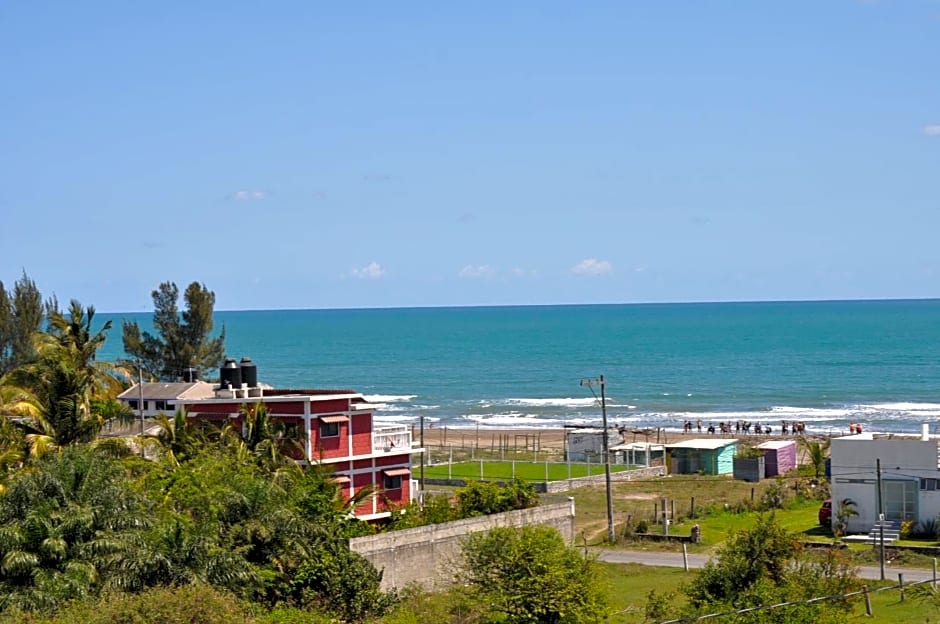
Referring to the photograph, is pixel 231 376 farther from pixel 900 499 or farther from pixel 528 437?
pixel 528 437

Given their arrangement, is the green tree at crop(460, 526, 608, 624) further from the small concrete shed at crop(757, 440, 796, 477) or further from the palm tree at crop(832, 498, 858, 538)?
the small concrete shed at crop(757, 440, 796, 477)

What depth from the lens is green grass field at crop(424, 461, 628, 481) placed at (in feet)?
213

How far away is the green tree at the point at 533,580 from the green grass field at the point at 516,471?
31823 millimetres

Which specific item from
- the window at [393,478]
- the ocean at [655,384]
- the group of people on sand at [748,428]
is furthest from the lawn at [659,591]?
the ocean at [655,384]

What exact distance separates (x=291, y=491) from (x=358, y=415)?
774 cm

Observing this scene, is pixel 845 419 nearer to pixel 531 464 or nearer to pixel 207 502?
pixel 531 464

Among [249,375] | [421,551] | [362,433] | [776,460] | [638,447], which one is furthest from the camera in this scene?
[638,447]

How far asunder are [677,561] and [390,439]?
34.0 feet

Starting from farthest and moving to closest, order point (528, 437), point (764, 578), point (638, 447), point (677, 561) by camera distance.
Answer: point (528, 437), point (638, 447), point (677, 561), point (764, 578)

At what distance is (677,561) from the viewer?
43250 millimetres

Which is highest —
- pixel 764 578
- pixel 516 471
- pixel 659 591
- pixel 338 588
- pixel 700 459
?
pixel 700 459

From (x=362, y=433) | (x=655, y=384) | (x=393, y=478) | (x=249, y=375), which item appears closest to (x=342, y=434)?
(x=362, y=433)

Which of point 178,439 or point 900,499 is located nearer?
point 178,439

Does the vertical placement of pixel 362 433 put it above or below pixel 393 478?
above
